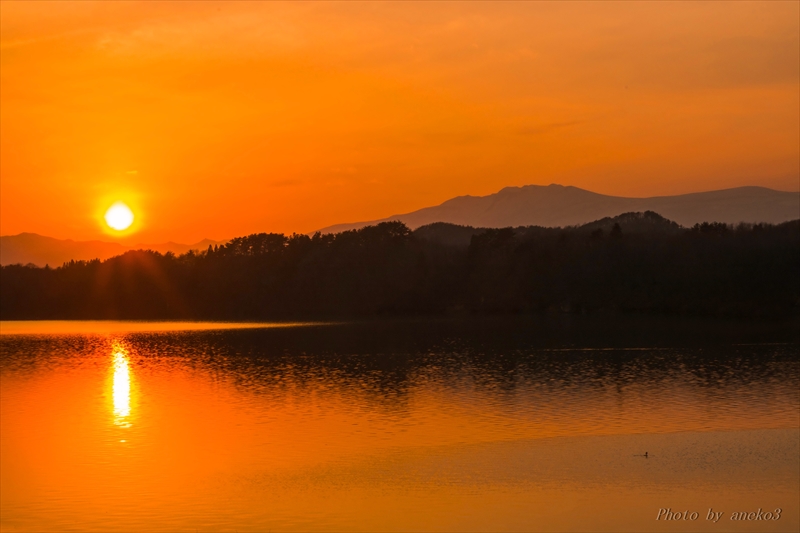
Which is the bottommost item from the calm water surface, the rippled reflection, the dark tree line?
the calm water surface

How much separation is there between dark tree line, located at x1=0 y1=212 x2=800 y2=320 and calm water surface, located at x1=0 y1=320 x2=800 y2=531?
61.8 metres

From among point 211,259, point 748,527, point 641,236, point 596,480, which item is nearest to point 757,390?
point 596,480

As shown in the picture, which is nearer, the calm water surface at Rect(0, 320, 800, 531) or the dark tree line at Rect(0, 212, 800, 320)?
the calm water surface at Rect(0, 320, 800, 531)

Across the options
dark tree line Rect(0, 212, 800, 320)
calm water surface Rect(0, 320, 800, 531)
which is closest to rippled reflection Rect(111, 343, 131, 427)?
calm water surface Rect(0, 320, 800, 531)

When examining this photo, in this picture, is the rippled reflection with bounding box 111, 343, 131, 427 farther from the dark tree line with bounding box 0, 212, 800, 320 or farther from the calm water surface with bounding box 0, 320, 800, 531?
the dark tree line with bounding box 0, 212, 800, 320

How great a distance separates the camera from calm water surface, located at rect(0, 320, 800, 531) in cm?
2288

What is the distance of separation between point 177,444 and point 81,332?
279 ft

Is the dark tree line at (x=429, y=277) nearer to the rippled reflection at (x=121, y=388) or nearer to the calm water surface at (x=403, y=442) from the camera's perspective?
the calm water surface at (x=403, y=442)

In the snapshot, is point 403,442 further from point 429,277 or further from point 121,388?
point 429,277

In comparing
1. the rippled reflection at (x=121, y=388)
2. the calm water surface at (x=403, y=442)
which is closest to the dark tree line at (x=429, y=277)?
the calm water surface at (x=403, y=442)

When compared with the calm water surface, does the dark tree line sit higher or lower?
higher

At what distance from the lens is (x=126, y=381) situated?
181 feet

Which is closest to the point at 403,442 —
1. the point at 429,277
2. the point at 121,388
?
the point at 121,388

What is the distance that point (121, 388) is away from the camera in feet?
169
